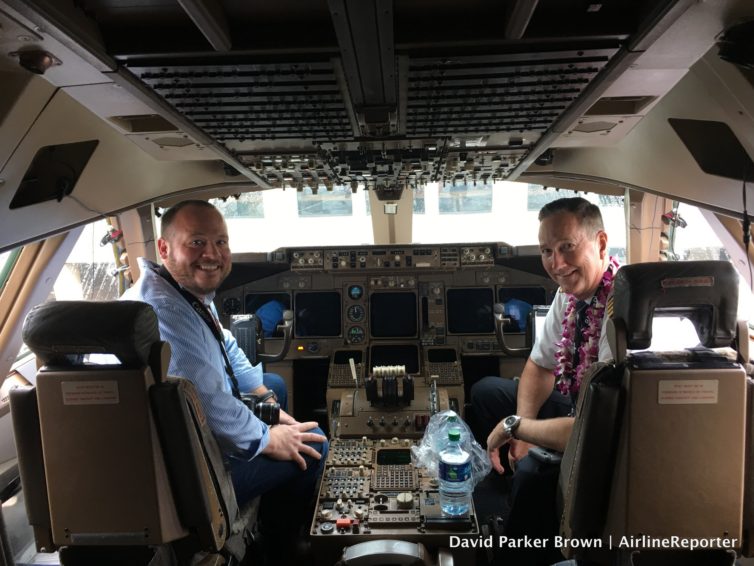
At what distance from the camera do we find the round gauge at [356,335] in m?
4.05

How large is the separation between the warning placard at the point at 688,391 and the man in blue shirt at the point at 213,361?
153cm

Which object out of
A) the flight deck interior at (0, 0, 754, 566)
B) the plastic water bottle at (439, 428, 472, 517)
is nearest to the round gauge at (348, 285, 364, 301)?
the flight deck interior at (0, 0, 754, 566)

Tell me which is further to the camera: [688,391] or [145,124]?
[145,124]

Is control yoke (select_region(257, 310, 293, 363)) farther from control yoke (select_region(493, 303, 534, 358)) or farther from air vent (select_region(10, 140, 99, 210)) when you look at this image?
air vent (select_region(10, 140, 99, 210))

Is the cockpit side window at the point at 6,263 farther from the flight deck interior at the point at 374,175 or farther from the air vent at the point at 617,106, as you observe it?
the air vent at the point at 617,106

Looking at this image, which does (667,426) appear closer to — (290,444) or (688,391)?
(688,391)

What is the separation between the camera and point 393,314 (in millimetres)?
4090

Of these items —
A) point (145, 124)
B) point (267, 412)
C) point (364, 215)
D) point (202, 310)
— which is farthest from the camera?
point (364, 215)

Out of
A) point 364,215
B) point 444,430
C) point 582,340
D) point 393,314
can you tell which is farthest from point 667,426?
point 364,215

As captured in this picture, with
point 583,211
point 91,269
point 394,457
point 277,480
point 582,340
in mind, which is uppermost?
point 583,211

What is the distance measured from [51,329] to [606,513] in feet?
5.73

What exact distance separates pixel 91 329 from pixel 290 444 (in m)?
1.13

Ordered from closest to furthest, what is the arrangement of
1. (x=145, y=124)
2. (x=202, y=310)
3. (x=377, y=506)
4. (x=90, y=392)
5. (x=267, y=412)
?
1. (x=90, y=392)
2. (x=145, y=124)
3. (x=377, y=506)
4. (x=202, y=310)
5. (x=267, y=412)

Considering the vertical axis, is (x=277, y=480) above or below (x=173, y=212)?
below
